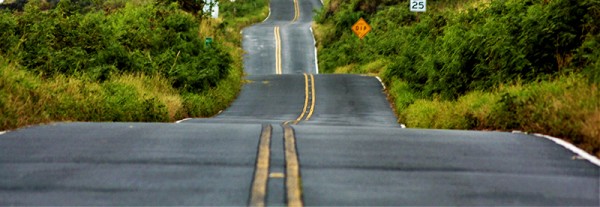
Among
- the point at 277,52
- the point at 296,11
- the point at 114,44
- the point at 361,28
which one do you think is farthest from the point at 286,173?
the point at 296,11

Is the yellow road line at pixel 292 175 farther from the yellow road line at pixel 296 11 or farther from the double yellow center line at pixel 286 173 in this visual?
the yellow road line at pixel 296 11

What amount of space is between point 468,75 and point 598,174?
51.6 ft

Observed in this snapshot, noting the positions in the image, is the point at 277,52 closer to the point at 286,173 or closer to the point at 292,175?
the point at 286,173

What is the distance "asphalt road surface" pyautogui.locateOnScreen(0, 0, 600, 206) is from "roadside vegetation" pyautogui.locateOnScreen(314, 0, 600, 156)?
129cm

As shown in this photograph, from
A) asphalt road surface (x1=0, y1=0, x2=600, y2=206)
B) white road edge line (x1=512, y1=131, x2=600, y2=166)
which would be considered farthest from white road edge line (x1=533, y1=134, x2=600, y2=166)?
asphalt road surface (x1=0, y1=0, x2=600, y2=206)

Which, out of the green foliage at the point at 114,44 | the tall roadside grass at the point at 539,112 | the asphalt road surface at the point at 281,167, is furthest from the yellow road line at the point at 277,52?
the asphalt road surface at the point at 281,167

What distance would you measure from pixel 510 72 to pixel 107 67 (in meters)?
10.9

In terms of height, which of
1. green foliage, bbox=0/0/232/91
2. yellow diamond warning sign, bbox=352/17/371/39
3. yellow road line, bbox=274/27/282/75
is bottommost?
yellow road line, bbox=274/27/282/75

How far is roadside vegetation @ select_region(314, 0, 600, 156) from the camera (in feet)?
43.1

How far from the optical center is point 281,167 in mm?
8320

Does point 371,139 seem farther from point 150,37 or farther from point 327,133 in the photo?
point 150,37

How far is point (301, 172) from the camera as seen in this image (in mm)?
8125

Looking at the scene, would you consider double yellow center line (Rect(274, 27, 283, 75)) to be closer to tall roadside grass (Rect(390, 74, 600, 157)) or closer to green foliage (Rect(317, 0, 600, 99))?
green foliage (Rect(317, 0, 600, 99))

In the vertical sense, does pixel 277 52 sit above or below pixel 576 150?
below
